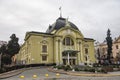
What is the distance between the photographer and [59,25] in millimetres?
59656

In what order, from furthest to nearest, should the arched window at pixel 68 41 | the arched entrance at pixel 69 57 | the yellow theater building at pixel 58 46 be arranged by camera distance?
the arched window at pixel 68 41 < the arched entrance at pixel 69 57 < the yellow theater building at pixel 58 46

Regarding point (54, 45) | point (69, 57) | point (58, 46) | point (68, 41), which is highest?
point (68, 41)

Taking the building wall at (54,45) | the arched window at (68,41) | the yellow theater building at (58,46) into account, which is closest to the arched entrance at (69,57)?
the yellow theater building at (58,46)

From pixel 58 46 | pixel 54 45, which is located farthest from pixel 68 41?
pixel 54 45

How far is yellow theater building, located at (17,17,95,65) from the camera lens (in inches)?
2078

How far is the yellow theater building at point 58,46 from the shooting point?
173ft

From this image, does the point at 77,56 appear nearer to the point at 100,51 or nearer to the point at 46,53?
the point at 46,53

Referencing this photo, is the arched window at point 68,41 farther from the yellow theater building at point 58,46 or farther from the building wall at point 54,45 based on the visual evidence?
the building wall at point 54,45

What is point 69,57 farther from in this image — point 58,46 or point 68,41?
point 68,41

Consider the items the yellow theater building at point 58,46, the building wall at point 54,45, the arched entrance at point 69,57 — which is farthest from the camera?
the arched entrance at point 69,57

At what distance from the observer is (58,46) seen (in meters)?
55.7

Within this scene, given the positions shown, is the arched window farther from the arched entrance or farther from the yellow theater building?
the arched entrance

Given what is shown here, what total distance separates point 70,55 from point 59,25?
11.0m

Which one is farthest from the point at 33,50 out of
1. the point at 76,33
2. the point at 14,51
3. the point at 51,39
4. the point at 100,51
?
the point at 100,51
